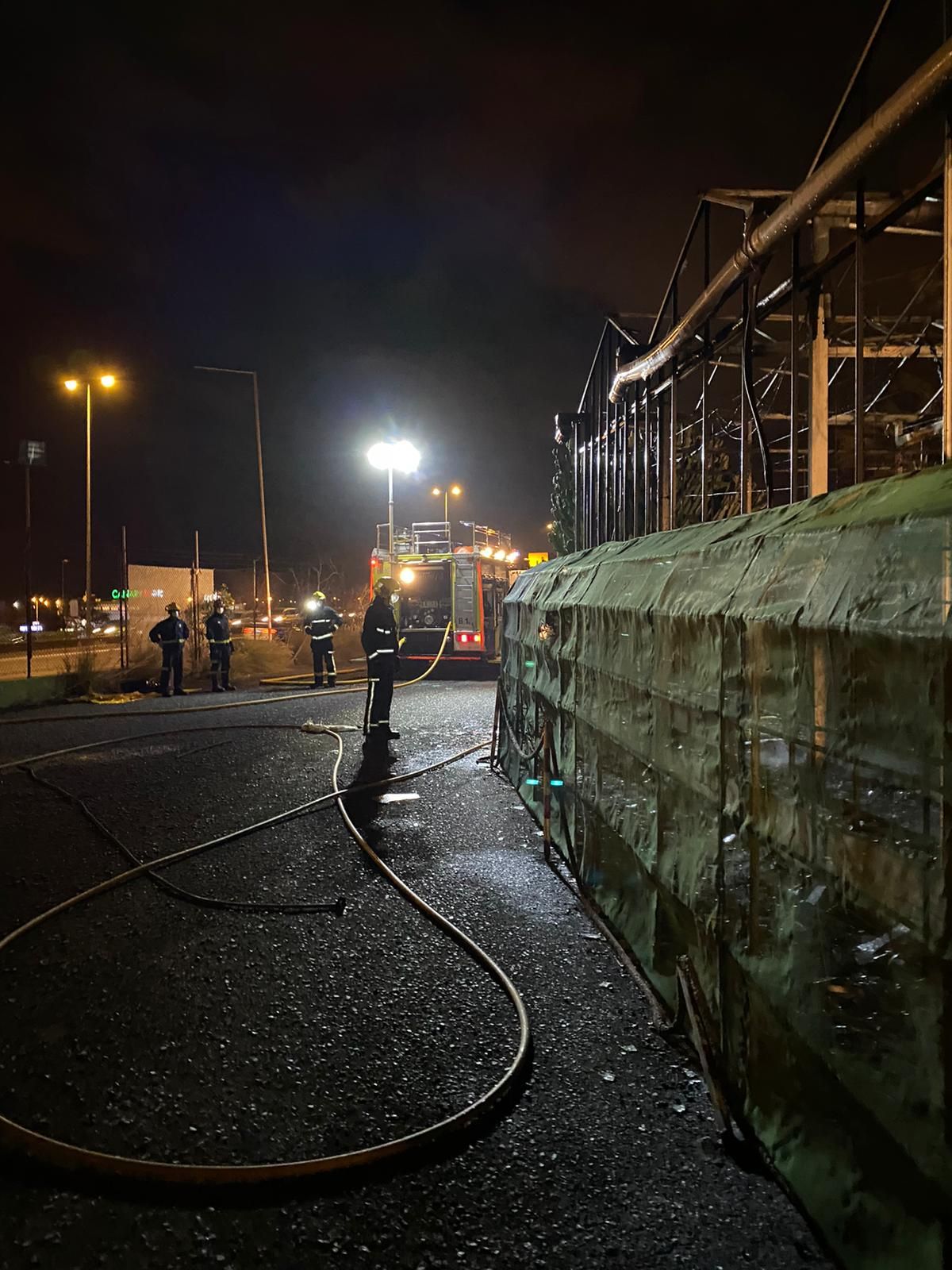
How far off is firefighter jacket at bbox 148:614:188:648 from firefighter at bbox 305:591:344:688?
2.39 meters

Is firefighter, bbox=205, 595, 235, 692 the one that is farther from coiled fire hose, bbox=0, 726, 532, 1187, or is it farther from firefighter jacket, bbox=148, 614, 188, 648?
coiled fire hose, bbox=0, 726, 532, 1187

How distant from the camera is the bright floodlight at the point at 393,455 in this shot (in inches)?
877

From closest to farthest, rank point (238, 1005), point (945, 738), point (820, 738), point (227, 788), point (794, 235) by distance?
point (945, 738) < point (820, 738) < point (238, 1005) < point (794, 235) < point (227, 788)

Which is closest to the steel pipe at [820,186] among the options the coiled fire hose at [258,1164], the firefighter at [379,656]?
the coiled fire hose at [258,1164]

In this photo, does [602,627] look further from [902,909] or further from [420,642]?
[420,642]

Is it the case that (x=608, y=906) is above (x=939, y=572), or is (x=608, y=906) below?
below

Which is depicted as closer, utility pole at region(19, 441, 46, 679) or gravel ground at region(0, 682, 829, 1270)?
gravel ground at region(0, 682, 829, 1270)

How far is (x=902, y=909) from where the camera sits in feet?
5.48

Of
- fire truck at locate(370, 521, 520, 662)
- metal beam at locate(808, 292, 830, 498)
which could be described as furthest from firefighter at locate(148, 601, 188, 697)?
metal beam at locate(808, 292, 830, 498)

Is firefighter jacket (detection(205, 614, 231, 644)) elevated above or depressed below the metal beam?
below

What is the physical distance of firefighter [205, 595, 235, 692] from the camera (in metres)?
15.7

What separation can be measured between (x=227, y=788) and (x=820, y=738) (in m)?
6.59

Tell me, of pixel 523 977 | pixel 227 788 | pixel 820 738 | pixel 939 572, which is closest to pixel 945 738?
pixel 939 572

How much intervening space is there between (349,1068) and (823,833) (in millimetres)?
2017
